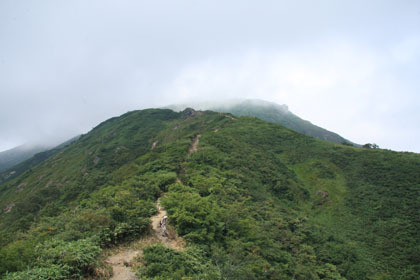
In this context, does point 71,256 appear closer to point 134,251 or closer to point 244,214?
point 134,251

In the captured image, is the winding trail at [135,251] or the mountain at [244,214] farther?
the mountain at [244,214]

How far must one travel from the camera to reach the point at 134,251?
14.1 meters

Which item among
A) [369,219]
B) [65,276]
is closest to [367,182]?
A: [369,219]

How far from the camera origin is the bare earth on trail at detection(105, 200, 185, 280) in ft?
38.1

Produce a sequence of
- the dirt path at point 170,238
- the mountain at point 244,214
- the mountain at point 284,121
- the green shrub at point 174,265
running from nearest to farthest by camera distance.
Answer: the green shrub at point 174,265 < the mountain at point 244,214 < the dirt path at point 170,238 < the mountain at point 284,121

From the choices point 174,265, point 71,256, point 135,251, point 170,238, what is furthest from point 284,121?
point 71,256

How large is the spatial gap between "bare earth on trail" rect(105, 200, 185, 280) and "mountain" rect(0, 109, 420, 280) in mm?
467

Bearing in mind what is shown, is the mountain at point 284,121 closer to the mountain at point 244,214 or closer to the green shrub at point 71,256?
the mountain at point 244,214

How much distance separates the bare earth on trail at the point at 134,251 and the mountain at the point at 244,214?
1.53 ft

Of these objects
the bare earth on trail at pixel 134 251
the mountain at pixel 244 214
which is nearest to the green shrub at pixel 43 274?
the mountain at pixel 244 214

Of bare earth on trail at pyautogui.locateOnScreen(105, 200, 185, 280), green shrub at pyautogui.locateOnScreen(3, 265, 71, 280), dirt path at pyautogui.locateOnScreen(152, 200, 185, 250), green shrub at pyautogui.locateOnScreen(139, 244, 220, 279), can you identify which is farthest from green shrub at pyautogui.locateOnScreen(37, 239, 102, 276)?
dirt path at pyautogui.locateOnScreen(152, 200, 185, 250)

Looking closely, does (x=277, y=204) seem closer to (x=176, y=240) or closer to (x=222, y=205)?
(x=222, y=205)

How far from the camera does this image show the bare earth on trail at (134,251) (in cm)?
1161

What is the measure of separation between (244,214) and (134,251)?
1560cm
